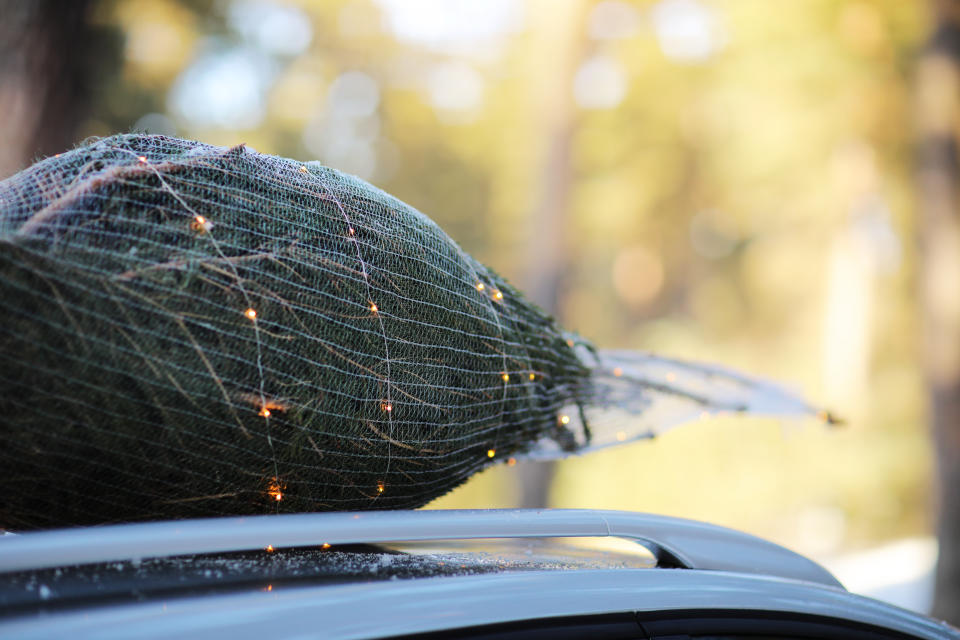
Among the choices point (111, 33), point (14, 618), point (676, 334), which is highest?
point (676, 334)

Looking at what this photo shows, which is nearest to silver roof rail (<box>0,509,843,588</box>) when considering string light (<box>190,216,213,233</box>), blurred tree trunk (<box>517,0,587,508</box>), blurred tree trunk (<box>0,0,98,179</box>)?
string light (<box>190,216,213,233</box>)

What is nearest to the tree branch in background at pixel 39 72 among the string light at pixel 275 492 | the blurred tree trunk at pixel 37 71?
the blurred tree trunk at pixel 37 71

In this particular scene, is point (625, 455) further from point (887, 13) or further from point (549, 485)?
point (887, 13)

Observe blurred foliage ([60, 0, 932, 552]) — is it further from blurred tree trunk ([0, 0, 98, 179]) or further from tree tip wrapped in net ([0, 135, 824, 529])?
tree tip wrapped in net ([0, 135, 824, 529])

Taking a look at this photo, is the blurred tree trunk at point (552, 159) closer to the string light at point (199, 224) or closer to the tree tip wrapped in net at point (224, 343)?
the tree tip wrapped in net at point (224, 343)

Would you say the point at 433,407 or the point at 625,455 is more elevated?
the point at 625,455

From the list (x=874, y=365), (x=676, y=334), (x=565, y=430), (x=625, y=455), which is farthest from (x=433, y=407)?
(x=874, y=365)
